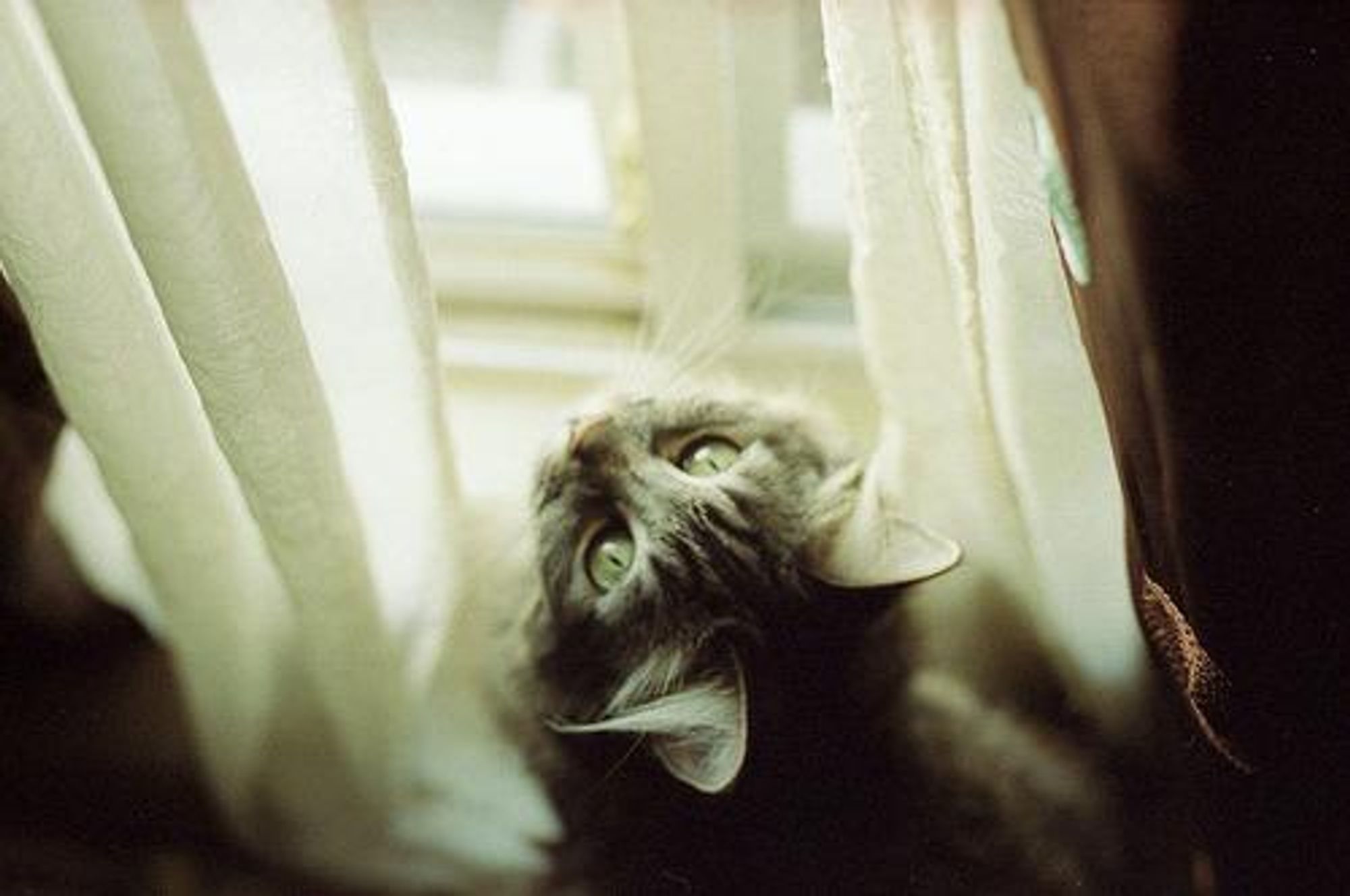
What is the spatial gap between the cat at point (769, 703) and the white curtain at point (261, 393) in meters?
0.09

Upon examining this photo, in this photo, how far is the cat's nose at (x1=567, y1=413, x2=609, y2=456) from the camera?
876 millimetres

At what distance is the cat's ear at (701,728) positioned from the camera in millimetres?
771

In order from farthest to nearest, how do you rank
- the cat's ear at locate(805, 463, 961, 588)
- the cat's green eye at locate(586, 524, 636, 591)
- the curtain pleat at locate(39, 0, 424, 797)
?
the cat's green eye at locate(586, 524, 636, 591) < the cat's ear at locate(805, 463, 961, 588) < the curtain pleat at locate(39, 0, 424, 797)

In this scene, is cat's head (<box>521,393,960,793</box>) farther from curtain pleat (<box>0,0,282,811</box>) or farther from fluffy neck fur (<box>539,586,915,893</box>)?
Result: curtain pleat (<box>0,0,282,811</box>)

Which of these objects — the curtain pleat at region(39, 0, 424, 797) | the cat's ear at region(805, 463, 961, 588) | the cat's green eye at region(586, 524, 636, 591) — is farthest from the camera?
the cat's green eye at region(586, 524, 636, 591)

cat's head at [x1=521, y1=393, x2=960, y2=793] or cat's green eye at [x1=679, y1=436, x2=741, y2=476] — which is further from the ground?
cat's green eye at [x1=679, y1=436, x2=741, y2=476]

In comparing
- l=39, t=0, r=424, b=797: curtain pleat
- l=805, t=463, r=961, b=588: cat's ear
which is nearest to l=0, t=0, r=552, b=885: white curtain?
l=39, t=0, r=424, b=797: curtain pleat

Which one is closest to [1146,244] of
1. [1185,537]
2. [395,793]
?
[1185,537]

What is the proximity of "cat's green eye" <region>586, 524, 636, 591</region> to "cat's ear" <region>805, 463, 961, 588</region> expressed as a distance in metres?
0.12

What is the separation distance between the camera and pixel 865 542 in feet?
2.59

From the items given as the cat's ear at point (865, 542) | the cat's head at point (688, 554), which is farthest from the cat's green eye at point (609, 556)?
the cat's ear at point (865, 542)

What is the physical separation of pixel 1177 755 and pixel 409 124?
67 cm

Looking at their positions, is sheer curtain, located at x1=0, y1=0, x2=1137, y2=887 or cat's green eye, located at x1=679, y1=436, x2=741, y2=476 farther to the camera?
cat's green eye, located at x1=679, y1=436, x2=741, y2=476

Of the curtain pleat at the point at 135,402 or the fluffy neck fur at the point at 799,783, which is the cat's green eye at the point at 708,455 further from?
the curtain pleat at the point at 135,402
